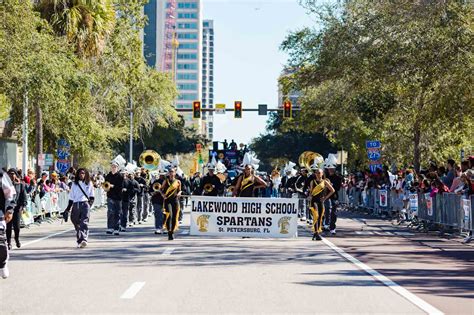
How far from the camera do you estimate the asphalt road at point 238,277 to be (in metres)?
12.4

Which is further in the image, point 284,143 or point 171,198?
point 284,143

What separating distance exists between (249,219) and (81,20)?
15.0 m

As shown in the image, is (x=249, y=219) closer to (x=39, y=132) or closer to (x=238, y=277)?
(x=238, y=277)

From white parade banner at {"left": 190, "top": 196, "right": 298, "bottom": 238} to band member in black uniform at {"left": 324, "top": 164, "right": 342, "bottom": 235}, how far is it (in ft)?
3.42

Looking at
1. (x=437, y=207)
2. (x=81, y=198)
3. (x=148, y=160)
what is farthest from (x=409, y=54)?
(x=148, y=160)

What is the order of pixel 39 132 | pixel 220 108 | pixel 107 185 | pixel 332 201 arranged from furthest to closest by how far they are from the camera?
pixel 220 108 → pixel 39 132 → pixel 107 185 → pixel 332 201

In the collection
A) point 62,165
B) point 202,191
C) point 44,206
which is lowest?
point 44,206

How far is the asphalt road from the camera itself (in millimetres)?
12375

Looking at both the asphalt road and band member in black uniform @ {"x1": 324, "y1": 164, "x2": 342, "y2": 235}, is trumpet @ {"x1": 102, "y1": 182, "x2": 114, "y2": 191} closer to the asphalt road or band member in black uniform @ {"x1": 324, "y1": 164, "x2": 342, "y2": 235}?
the asphalt road

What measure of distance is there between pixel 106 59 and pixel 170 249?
21.7 meters

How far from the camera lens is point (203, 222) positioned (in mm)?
26688

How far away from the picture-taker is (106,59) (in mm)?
42469

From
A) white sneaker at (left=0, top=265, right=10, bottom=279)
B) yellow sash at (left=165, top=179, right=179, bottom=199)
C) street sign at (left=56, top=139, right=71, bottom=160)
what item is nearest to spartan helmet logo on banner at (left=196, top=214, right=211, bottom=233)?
yellow sash at (left=165, top=179, right=179, bottom=199)

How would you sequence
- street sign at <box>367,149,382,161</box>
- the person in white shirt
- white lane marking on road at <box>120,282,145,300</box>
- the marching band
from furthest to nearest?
street sign at <box>367,149,382,161</box>
the marching band
the person in white shirt
white lane marking on road at <box>120,282,145,300</box>
